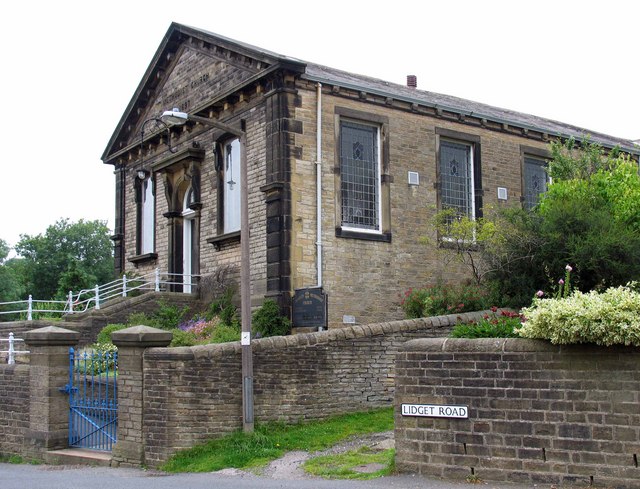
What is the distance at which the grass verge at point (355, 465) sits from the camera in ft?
37.1

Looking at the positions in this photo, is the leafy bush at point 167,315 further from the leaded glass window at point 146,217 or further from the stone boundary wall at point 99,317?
the leaded glass window at point 146,217

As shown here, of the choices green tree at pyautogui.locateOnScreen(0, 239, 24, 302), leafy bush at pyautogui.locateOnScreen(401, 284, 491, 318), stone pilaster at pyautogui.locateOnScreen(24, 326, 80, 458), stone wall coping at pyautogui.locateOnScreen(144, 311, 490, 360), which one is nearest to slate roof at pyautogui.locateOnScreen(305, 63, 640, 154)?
leafy bush at pyautogui.locateOnScreen(401, 284, 491, 318)

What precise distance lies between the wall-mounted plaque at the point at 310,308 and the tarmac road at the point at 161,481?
253 inches

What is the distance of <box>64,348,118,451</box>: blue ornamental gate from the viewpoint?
1454 cm

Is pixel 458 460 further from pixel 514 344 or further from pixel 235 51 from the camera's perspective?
pixel 235 51

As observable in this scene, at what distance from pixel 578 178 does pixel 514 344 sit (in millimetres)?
11584

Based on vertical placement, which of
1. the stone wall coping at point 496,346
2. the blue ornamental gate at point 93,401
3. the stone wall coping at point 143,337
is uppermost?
the stone wall coping at point 143,337

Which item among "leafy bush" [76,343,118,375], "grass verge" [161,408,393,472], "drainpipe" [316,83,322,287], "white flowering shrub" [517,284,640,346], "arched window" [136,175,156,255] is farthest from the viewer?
"arched window" [136,175,156,255]

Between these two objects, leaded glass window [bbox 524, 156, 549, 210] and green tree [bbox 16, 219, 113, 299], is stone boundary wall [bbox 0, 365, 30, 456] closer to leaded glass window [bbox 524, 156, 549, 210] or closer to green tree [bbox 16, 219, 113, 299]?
leaded glass window [bbox 524, 156, 549, 210]

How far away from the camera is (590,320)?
32.5 ft

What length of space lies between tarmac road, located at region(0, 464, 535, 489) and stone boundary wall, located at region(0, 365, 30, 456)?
1.92m

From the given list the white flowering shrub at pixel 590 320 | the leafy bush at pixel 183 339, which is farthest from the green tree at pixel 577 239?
the leafy bush at pixel 183 339

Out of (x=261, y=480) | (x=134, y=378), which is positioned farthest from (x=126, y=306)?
(x=261, y=480)

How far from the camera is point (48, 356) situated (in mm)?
15430
